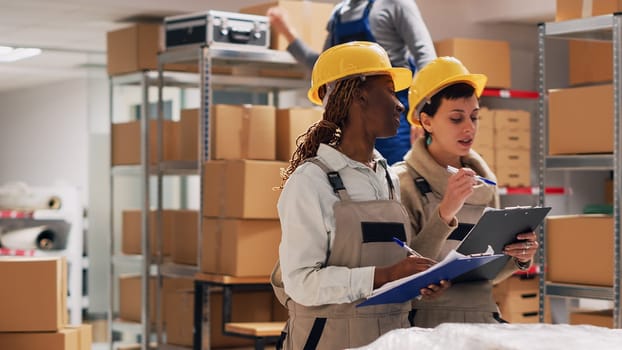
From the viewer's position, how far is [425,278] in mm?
2619

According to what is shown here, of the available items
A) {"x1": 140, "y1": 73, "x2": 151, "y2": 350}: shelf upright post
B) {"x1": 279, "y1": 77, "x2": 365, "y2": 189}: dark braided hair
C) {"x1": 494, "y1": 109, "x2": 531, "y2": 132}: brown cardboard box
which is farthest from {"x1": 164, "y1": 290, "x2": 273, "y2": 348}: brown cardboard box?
{"x1": 279, "y1": 77, "x2": 365, "y2": 189}: dark braided hair

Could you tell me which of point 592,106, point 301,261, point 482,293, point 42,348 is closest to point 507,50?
point 592,106

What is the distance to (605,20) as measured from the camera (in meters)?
5.14

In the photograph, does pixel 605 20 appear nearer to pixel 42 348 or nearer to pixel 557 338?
pixel 42 348

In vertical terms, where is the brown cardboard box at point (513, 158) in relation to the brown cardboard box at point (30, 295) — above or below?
above

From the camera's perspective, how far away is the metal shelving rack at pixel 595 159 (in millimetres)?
5105

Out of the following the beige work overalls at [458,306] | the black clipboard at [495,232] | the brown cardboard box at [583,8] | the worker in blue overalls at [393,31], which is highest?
the brown cardboard box at [583,8]

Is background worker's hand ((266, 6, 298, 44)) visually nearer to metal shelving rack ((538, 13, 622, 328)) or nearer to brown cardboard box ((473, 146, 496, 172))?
metal shelving rack ((538, 13, 622, 328))

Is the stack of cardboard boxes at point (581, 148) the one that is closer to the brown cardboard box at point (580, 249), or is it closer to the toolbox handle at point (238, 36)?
the brown cardboard box at point (580, 249)

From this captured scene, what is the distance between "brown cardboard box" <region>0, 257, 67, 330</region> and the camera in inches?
177

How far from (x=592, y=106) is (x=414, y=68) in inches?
41.8

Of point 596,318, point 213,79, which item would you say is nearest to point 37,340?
point 596,318

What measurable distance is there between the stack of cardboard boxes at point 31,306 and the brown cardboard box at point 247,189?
56.1 inches

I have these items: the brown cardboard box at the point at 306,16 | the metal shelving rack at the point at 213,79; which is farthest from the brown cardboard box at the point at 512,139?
the brown cardboard box at the point at 306,16
